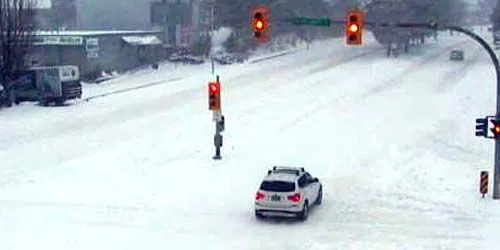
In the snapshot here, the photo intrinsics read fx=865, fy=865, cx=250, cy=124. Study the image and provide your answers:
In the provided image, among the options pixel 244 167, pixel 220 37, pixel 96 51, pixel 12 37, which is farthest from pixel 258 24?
pixel 220 37

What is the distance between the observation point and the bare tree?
5941 cm

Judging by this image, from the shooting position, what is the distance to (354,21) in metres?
26.0

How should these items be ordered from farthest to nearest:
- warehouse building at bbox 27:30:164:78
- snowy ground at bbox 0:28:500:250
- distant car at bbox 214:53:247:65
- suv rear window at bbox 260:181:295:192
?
distant car at bbox 214:53:247:65, warehouse building at bbox 27:30:164:78, suv rear window at bbox 260:181:295:192, snowy ground at bbox 0:28:500:250

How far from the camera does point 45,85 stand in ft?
192

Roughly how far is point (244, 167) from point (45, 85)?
2668 cm

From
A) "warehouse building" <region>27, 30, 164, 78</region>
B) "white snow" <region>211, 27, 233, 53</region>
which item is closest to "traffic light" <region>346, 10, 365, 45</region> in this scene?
"warehouse building" <region>27, 30, 164, 78</region>

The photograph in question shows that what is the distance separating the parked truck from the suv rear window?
34.7 meters

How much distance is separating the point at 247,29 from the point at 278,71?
22250 mm

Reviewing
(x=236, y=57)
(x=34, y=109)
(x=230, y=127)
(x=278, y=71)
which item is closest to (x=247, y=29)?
(x=236, y=57)

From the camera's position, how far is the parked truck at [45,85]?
58438mm

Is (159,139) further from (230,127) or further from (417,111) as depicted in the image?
(417,111)

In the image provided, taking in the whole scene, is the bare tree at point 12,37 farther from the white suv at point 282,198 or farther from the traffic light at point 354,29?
the traffic light at point 354,29

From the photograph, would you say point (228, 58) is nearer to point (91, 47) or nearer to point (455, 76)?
point (91, 47)

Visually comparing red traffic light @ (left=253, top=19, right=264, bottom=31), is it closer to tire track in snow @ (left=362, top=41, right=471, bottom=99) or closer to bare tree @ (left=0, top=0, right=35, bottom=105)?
bare tree @ (left=0, top=0, right=35, bottom=105)
